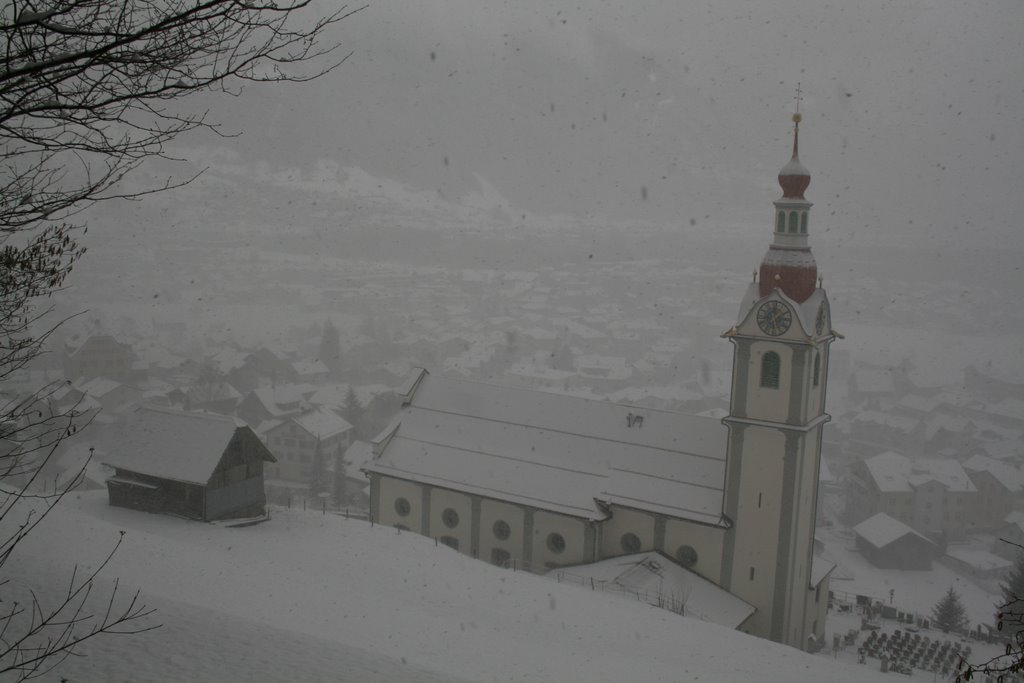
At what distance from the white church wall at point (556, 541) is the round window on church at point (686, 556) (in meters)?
2.38

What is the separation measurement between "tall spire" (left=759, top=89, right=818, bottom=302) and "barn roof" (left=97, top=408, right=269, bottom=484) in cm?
1430

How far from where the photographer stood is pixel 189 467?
829 inches

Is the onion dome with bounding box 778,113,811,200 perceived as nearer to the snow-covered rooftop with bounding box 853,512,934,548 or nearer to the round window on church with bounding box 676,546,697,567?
the round window on church with bounding box 676,546,697,567

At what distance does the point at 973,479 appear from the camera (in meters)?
45.0

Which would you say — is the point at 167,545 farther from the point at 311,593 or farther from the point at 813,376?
the point at 813,376

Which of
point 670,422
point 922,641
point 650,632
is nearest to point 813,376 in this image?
point 670,422

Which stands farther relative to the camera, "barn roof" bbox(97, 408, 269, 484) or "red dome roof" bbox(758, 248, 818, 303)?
"barn roof" bbox(97, 408, 269, 484)

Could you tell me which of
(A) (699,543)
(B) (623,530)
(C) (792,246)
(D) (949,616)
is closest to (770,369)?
(C) (792,246)

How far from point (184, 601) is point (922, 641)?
22.3m

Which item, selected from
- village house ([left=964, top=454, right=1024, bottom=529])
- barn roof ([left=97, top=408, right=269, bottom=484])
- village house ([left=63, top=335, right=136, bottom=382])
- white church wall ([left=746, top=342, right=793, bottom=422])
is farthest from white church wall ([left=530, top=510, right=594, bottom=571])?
village house ([left=63, top=335, right=136, bottom=382])

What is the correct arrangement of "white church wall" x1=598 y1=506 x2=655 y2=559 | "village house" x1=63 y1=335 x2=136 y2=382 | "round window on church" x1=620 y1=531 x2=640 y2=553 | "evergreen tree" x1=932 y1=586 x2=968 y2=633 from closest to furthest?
"white church wall" x1=598 y1=506 x2=655 y2=559 < "round window on church" x1=620 y1=531 x2=640 y2=553 < "evergreen tree" x1=932 y1=586 x2=968 y2=633 < "village house" x1=63 y1=335 x2=136 y2=382

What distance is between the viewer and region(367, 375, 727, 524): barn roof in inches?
892

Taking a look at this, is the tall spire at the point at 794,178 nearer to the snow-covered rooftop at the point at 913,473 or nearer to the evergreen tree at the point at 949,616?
the evergreen tree at the point at 949,616

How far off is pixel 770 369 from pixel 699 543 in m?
4.88
